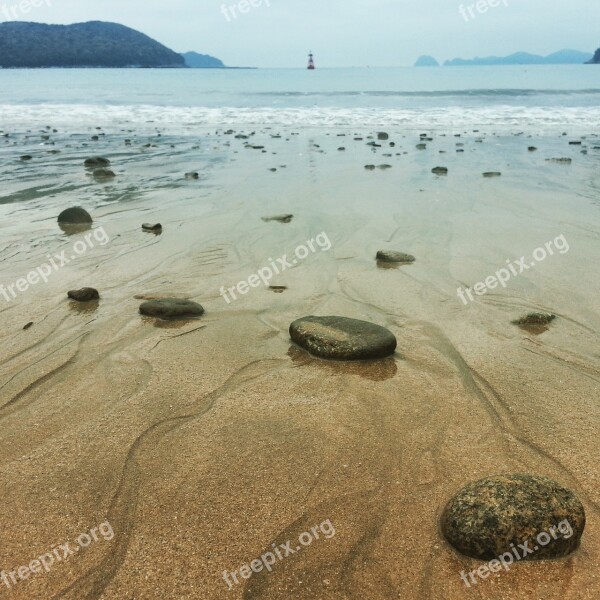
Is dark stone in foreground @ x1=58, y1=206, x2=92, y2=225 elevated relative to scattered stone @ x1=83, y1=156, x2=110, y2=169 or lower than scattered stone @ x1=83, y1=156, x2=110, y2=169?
elevated

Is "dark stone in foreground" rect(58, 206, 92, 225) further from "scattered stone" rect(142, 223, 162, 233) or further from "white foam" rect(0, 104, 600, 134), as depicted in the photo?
"white foam" rect(0, 104, 600, 134)

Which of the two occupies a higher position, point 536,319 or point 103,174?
point 536,319

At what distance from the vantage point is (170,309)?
12.1 ft

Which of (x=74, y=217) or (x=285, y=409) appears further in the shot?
(x=74, y=217)

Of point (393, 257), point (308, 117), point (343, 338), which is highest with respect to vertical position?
point (343, 338)

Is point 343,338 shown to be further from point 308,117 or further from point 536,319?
point 308,117

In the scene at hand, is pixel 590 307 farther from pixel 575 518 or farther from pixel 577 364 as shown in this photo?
pixel 575 518

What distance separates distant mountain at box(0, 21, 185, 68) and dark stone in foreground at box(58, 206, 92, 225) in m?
154

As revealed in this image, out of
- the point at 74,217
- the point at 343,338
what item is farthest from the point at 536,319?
the point at 74,217

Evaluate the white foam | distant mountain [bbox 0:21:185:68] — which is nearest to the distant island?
distant mountain [bbox 0:21:185:68]

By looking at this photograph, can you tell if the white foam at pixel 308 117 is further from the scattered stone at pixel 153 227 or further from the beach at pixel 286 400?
the beach at pixel 286 400

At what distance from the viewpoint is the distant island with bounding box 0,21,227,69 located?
13425 cm

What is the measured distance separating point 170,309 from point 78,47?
171m

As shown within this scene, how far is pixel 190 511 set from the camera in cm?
196
